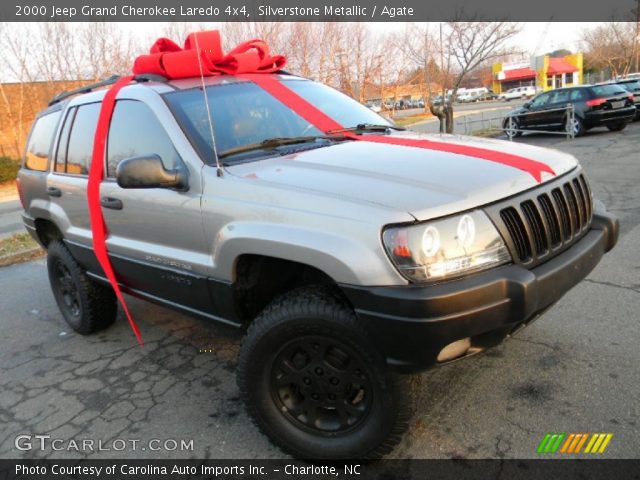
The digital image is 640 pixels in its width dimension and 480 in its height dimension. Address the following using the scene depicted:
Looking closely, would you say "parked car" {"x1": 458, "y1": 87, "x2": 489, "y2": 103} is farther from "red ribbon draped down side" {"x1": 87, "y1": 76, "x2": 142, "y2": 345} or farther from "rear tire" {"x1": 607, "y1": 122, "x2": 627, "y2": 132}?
"red ribbon draped down side" {"x1": 87, "y1": 76, "x2": 142, "y2": 345}

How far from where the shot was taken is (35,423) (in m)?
3.05

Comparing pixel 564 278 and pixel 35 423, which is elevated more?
pixel 564 278

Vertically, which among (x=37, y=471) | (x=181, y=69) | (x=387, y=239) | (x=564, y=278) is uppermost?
(x=181, y=69)

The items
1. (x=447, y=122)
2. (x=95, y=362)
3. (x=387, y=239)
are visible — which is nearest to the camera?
(x=387, y=239)

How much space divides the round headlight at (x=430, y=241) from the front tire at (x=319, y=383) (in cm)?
42

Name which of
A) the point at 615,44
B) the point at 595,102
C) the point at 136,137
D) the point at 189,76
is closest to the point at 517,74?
the point at 615,44

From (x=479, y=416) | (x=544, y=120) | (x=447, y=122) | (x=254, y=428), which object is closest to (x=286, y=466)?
(x=254, y=428)

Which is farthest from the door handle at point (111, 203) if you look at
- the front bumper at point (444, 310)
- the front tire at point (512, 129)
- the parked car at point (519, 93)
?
the parked car at point (519, 93)

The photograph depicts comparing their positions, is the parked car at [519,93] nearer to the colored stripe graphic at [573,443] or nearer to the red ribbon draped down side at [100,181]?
the red ribbon draped down side at [100,181]

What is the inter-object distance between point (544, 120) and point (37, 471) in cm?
1676

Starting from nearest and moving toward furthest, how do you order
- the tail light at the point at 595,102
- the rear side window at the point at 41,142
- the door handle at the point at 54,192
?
the door handle at the point at 54,192 < the rear side window at the point at 41,142 < the tail light at the point at 595,102

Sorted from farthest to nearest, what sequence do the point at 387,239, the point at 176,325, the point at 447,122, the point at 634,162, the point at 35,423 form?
1. the point at 447,122
2. the point at 634,162
3. the point at 176,325
4. the point at 35,423
5. the point at 387,239

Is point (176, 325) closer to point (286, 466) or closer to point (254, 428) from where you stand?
point (254, 428)

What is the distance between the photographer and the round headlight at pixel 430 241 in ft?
6.68
